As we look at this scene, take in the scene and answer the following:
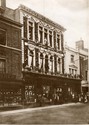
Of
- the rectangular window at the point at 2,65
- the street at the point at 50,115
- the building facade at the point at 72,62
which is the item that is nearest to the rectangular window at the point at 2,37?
the rectangular window at the point at 2,65

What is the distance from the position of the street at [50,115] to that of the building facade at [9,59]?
38 cm

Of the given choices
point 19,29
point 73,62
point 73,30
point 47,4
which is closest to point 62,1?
point 47,4

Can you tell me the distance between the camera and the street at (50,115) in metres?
4.46

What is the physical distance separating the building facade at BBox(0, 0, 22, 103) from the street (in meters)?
0.38

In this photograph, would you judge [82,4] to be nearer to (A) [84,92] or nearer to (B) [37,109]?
(A) [84,92]

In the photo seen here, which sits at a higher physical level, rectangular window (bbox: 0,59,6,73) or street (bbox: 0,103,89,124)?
rectangular window (bbox: 0,59,6,73)

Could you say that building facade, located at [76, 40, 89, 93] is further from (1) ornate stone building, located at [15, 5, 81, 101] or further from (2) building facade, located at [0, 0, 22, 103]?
(2) building facade, located at [0, 0, 22, 103]

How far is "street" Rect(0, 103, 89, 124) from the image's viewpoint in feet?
14.6

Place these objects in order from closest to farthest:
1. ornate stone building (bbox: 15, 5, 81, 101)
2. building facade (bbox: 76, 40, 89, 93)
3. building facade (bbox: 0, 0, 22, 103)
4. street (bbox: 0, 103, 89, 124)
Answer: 1. street (bbox: 0, 103, 89, 124)
2. building facade (bbox: 0, 0, 22, 103)
3. ornate stone building (bbox: 15, 5, 81, 101)
4. building facade (bbox: 76, 40, 89, 93)

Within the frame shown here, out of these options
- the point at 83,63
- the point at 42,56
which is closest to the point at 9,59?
the point at 42,56

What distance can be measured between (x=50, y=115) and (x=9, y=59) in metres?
1.55

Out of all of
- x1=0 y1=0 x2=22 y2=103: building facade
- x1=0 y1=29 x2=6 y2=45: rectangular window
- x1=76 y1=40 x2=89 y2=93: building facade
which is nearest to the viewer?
x1=0 y1=0 x2=22 y2=103: building facade

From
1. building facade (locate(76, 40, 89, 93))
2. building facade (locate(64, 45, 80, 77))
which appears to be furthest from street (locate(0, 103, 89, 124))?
building facade (locate(64, 45, 80, 77))

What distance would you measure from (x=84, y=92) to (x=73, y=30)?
1.66m
